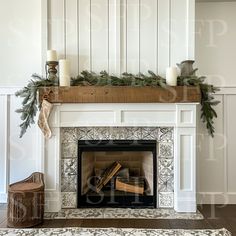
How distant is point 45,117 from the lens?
2.79 metres

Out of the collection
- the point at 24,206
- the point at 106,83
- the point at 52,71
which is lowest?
the point at 24,206

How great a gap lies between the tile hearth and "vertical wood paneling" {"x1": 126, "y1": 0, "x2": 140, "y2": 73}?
→ 68 cm

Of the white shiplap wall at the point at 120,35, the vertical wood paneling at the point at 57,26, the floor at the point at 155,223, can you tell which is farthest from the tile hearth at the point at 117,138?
the vertical wood paneling at the point at 57,26

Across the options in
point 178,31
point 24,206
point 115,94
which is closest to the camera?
point 24,206

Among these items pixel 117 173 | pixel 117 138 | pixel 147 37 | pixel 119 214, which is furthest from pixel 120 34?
pixel 119 214

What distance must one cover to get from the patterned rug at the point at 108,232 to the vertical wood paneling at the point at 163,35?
1.57 metres

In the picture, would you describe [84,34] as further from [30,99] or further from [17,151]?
[17,151]

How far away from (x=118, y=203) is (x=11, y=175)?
4.13 ft

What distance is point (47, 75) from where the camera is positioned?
2.96m

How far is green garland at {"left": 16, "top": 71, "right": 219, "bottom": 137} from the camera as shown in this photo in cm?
278

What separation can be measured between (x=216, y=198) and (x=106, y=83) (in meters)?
1.84

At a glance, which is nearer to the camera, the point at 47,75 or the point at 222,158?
the point at 47,75

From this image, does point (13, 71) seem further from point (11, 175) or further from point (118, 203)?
point (118, 203)

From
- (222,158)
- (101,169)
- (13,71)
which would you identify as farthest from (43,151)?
(222,158)
